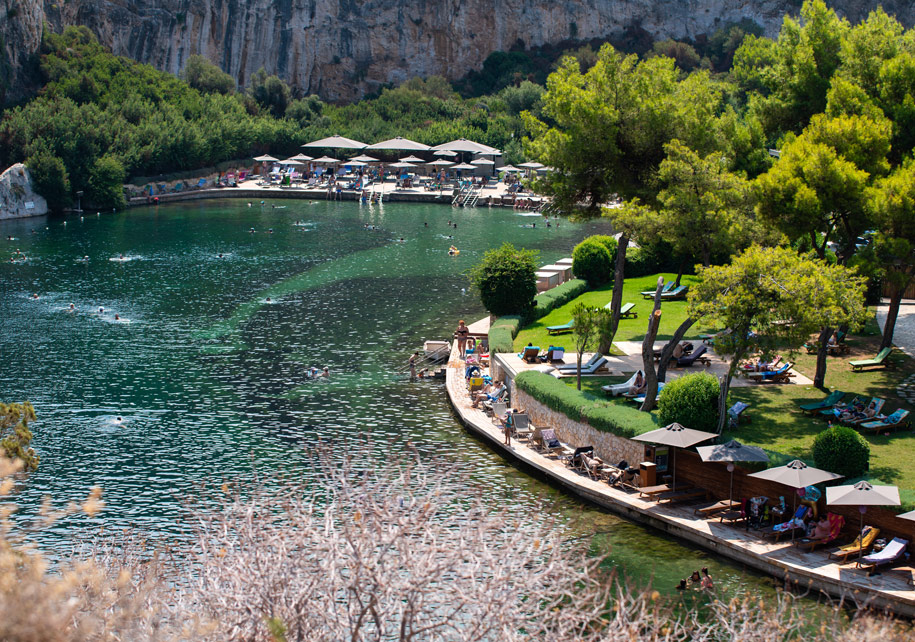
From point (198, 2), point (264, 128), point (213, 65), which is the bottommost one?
point (264, 128)

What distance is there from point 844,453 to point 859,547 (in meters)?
2.29

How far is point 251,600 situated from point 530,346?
70.0 ft

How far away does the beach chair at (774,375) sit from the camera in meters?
27.9

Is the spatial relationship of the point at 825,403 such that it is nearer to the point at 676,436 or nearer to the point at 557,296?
the point at 676,436

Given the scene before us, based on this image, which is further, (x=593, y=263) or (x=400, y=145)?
(x=400, y=145)

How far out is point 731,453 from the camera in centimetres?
2178

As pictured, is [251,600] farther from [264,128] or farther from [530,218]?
[264,128]

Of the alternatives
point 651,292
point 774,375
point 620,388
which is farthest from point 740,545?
point 651,292

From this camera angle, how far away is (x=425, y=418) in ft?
98.2

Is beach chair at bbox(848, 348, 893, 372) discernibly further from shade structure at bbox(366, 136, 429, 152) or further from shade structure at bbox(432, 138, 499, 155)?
shade structure at bbox(366, 136, 429, 152)

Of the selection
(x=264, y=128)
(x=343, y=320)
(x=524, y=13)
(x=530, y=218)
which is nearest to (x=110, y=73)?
(x=264, y=128)

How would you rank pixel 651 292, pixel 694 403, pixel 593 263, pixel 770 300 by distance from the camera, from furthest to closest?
pixel 593 263 → pixel 651 292 → pixel 694 403 → pixel 770 300

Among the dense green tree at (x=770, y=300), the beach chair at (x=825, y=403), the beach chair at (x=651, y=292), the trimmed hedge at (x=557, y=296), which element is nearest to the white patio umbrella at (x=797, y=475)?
the dense green tree at (x=770, y=300)

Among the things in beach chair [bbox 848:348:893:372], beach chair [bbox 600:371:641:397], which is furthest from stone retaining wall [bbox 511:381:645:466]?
beach chair [bbox 848:348:893:372]
